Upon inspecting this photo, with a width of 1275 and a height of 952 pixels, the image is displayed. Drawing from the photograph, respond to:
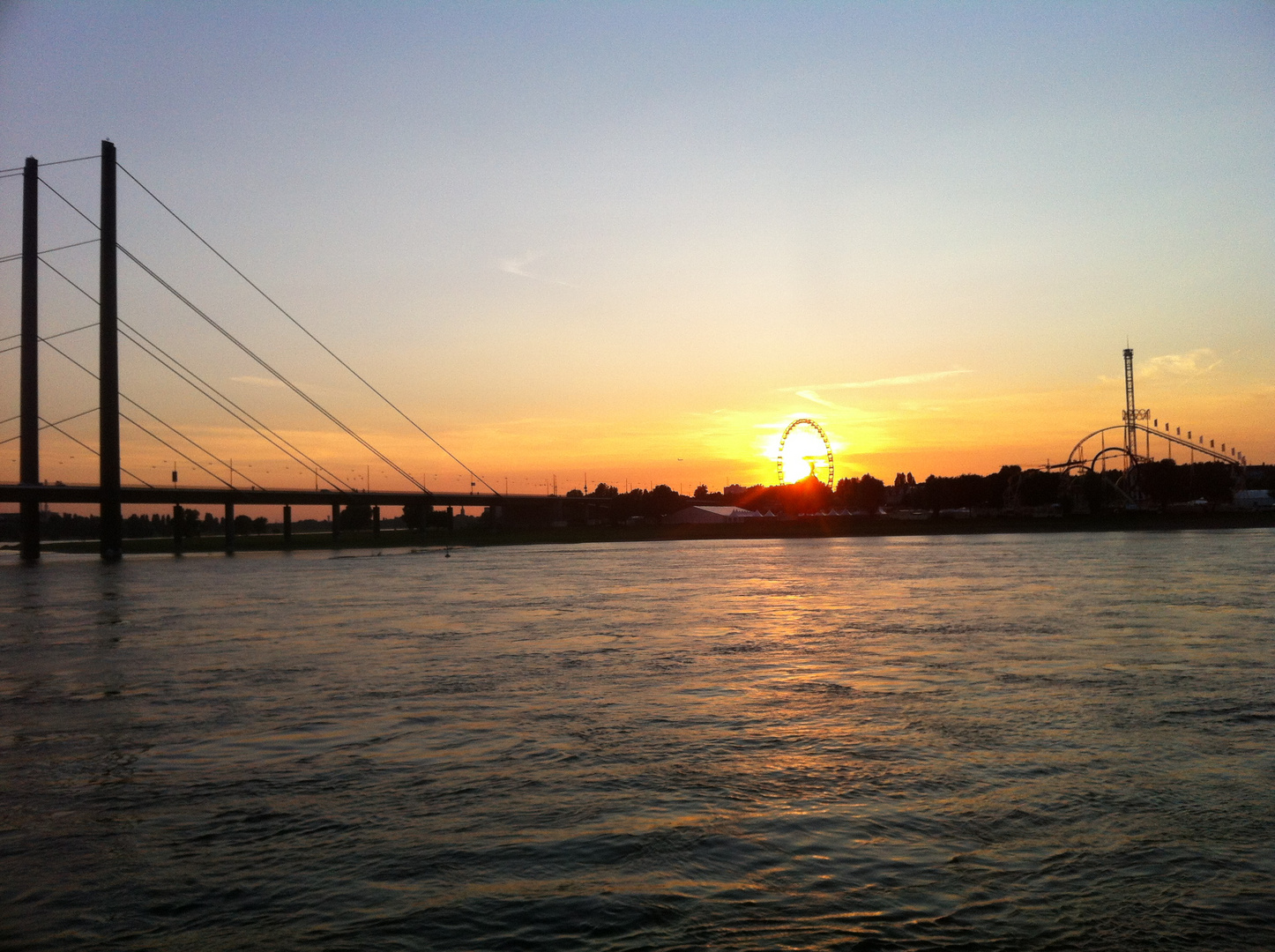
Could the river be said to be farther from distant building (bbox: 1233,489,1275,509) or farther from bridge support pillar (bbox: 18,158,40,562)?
distant building (bbox: 1233,489,1275,509)

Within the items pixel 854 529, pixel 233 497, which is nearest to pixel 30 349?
pixel 233 497

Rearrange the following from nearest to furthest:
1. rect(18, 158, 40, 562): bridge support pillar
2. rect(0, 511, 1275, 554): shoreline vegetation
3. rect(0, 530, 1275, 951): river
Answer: rect(0, 530, 1275, 951): river, rect(18, 158, 40, 562): bridge support pillar, rect(0, 511, 1275, 554): shoreline vegetation

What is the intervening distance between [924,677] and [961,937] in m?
10.1

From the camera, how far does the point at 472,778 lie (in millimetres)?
10258

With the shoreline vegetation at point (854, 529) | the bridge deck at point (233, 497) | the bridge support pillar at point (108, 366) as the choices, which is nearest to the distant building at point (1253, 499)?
the shoreline vegetation at point (854, 529)

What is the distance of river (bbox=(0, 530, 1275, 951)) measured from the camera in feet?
22.3

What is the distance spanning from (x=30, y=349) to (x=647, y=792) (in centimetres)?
7712

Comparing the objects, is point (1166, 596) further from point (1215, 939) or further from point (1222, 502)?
point (1222, 502)

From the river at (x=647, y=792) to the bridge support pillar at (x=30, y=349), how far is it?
192ft

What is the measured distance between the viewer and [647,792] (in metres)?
9.66

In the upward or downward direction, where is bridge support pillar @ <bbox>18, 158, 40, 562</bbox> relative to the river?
upward

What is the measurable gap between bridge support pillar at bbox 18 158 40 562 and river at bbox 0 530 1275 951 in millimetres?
58481

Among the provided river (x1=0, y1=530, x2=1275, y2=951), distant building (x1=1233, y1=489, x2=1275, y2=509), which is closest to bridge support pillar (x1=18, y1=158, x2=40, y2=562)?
river (x1=0, y1=530, x2=1275, y2=951)

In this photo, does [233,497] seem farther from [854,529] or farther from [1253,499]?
[1253,499]
